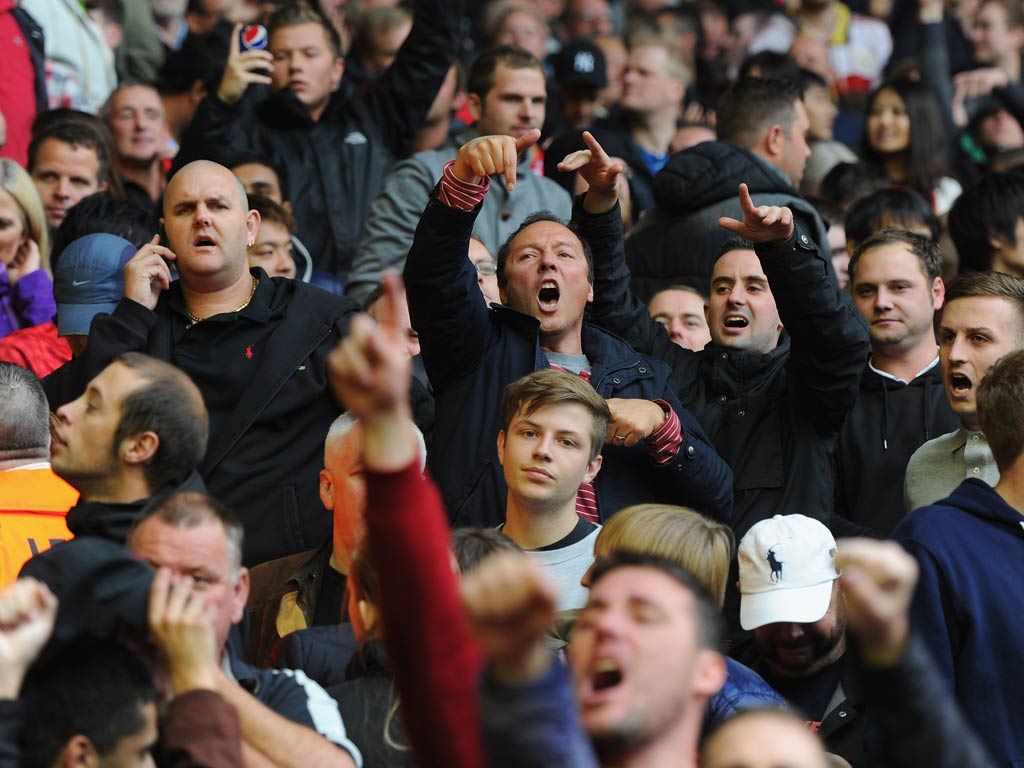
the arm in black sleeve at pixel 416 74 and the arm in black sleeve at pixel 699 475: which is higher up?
the arm in black sleeve at pixel 416 74

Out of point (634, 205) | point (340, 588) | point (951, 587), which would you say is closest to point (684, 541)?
point (951, 587)

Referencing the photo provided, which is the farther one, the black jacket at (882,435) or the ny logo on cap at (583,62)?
the ny logo on cap at (583,62)

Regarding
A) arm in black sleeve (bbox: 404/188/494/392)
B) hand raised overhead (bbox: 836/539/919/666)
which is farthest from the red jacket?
arm in black sleeve (bbox: 404/188/494/392)

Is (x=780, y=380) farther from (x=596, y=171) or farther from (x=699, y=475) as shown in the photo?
(x=596, y=171)

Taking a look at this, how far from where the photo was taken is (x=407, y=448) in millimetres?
3141

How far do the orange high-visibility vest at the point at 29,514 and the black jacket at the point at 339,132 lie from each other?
3.47 metres

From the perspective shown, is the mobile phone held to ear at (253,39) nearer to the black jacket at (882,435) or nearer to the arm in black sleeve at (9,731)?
the black jacket at (882,435)

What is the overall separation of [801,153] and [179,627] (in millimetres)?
5172

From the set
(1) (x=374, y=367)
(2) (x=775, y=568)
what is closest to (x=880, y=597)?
(1) (x=374, y=367)

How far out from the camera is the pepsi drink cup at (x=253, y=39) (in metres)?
8.41

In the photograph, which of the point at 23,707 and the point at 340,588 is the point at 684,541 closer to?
the point at 340,588

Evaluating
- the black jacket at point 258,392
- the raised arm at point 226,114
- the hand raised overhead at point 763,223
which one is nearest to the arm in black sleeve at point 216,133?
the raised arm at point 226,114

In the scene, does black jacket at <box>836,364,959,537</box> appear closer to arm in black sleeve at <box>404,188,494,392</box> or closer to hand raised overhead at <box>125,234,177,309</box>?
arm in black sleeve at <box>404,188,494,392</box>

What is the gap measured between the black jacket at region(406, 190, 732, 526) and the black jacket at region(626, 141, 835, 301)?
158cm
